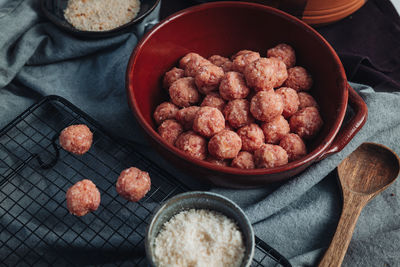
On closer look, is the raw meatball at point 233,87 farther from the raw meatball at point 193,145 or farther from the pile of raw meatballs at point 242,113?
the raw meatball at point 193,145

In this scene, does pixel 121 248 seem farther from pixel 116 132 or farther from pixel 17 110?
pixel 17 110

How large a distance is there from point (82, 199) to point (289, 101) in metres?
1.05

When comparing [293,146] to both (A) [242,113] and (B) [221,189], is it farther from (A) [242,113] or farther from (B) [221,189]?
(B) [221,189]

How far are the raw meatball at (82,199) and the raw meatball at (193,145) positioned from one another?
1.42ft

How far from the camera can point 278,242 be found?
1793 mm

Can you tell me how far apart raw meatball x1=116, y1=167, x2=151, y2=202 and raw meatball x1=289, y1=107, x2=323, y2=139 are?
0.74 m

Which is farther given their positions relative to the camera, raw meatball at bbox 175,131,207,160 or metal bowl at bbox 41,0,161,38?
metal bowl at bbox 41,0,161,38

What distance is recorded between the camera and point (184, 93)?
73.6 inches

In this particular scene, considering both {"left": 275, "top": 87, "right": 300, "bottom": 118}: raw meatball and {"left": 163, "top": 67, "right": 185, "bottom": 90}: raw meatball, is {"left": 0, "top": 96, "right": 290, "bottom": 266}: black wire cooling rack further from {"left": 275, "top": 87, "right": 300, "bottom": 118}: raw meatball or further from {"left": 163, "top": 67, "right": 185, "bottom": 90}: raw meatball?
{"left": 275, "top": 87, "right": 300, "bottom": 118}: raw meatball

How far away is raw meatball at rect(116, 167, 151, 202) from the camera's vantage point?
66.7 inches

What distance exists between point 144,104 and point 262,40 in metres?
0.76

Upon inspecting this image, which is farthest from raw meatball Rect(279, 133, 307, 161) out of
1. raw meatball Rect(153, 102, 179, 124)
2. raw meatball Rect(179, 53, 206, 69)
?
raw meatball Rect(179, 53, 206, 69)

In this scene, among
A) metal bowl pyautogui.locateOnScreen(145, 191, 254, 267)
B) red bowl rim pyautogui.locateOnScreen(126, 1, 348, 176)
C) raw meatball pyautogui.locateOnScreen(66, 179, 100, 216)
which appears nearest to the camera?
metal bowl pyautogui.locateOnScreen(145, 191, 254, 267)

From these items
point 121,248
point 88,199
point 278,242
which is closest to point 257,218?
point 278,242
